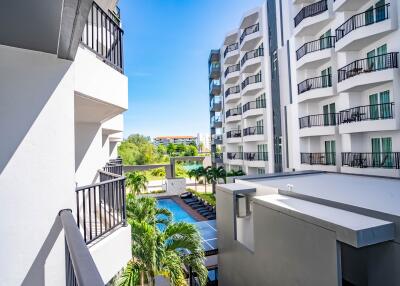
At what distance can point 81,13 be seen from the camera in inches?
76.1

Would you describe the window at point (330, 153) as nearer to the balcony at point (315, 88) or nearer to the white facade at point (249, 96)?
the balcony at point (315, 88)

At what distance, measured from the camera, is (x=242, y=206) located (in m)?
9.84

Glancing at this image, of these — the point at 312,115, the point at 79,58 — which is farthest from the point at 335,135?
the point at 79,58

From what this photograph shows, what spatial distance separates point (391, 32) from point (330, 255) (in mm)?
11519

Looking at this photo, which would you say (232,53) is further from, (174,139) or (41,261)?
(174,139)

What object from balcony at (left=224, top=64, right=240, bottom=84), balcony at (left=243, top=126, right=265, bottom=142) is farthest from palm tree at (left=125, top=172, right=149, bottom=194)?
balcony at (left=224, top=64, right=240, bottom=84)

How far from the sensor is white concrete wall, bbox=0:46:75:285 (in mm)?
2623

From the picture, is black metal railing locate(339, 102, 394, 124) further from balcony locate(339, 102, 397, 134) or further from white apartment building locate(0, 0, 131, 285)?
white apartment building locate(0, 0, 131, 285)

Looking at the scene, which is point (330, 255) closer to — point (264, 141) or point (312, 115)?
point (312, 115)

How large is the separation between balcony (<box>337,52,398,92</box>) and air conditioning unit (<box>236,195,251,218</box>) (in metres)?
8.29

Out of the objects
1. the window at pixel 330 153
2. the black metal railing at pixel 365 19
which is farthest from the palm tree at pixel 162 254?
the black metal railing at pixel 365 19

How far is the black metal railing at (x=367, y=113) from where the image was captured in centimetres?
1183

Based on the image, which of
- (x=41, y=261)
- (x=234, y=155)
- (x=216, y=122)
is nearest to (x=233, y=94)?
(x=234, y=155)

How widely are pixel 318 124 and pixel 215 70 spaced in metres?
21.9
